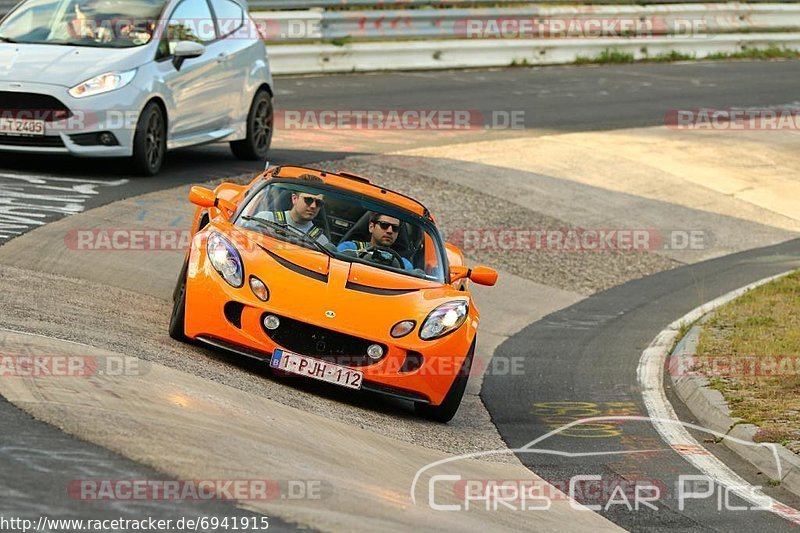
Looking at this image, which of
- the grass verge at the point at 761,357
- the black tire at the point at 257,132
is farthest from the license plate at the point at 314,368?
the black tire at the point at 257,132

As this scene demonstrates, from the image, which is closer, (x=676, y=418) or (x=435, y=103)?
(x=676, y=418)

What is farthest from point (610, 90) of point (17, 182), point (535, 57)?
point (17, 182)

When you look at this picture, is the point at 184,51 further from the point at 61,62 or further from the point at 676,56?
the point at 676,56

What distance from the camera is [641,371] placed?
1191cm

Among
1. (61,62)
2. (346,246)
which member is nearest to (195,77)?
(61,62)

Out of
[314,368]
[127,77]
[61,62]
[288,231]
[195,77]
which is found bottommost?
[314,368]

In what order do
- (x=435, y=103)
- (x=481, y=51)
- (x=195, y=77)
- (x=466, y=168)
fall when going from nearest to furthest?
(x=195, y=77) → (x=466, y=168) → (x=435, y=103) → (x=481, y=51)

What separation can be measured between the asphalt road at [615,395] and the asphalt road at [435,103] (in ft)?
15.5

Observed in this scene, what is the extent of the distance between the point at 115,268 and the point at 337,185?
8.87 feet

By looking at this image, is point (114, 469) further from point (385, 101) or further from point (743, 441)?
point (385, 101)

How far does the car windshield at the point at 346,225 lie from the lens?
10.2 m

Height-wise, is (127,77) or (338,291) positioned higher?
(127,77)

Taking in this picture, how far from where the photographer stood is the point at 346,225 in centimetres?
1051

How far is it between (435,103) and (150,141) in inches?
339
